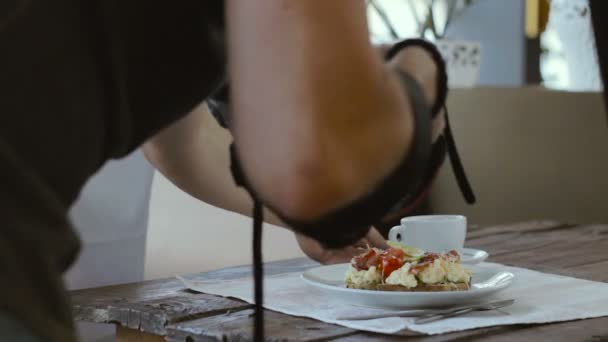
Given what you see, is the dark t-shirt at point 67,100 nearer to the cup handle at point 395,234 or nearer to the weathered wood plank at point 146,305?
the weathered wood plank at point 146,305

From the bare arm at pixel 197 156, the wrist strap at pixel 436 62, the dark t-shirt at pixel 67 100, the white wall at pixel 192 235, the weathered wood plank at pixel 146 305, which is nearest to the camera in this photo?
the dark t-shirt at pixel 67 100

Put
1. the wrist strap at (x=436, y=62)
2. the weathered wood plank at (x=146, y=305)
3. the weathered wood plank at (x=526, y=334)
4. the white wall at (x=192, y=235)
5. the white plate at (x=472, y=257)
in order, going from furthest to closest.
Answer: the white wall at (x=192, y=235)
the white plate at (x=472, y=257)
the weathered wood plank at (x=146, y=305)
the weathered wood plank at (x=526, y=334)
the wrist strap at (x=436, y=62)

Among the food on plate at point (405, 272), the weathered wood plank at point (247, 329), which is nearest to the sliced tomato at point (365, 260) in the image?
the food on plate at point (405, 272)

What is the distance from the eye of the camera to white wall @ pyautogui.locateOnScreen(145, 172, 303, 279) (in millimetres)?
2008

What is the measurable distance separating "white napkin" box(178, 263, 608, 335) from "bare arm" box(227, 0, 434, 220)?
1.62ft

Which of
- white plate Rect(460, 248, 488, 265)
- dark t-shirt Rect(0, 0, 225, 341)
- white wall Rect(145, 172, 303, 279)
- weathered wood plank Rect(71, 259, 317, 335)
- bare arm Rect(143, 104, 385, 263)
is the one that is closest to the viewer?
dark t-shirt Rect(0, 0, 225, 341)

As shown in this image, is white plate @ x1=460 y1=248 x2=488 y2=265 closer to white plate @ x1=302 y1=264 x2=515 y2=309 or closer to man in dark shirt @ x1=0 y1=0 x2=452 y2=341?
white plate @ x1=302 y1=264 x2=515 y2=309

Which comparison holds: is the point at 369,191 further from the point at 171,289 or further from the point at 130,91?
the point at 171,289

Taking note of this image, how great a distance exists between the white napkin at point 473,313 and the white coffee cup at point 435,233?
9 centimetres

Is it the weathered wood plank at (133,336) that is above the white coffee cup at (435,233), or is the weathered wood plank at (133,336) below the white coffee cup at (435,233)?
below

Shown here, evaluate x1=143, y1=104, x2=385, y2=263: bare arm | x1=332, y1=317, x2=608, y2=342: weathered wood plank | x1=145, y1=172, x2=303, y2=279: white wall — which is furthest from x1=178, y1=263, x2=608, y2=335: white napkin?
x1=145, y1=172, x2=303, y2=279: white wall

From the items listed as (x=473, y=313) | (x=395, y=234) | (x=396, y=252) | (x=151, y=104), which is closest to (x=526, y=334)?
(x=473, y=313)

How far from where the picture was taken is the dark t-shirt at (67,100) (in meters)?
0.50

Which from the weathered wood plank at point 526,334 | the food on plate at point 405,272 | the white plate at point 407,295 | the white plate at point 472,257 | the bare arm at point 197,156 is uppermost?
the bare arm at point 197,156
